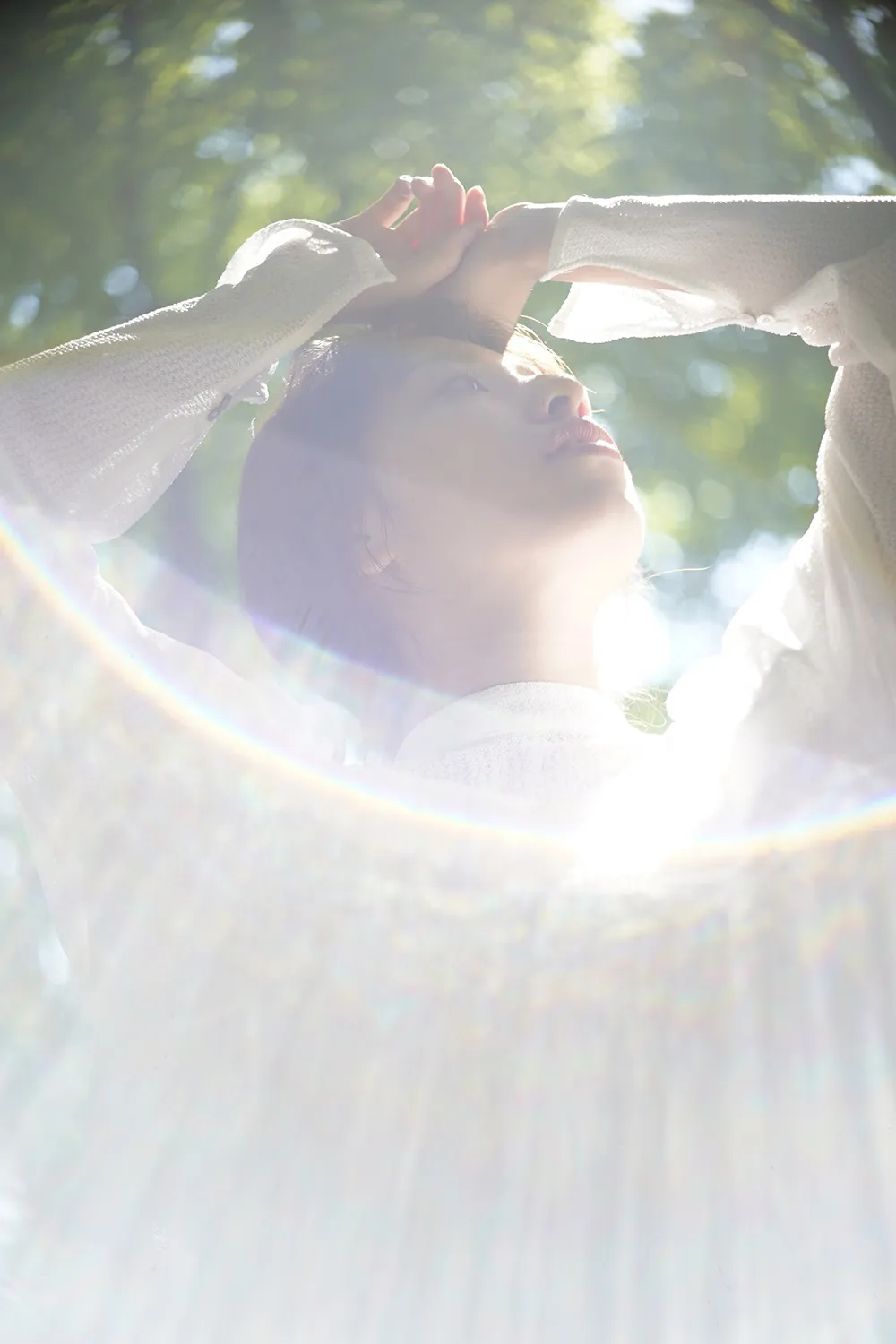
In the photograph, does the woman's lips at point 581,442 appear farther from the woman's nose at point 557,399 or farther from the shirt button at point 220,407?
the shirt button at point 220,407

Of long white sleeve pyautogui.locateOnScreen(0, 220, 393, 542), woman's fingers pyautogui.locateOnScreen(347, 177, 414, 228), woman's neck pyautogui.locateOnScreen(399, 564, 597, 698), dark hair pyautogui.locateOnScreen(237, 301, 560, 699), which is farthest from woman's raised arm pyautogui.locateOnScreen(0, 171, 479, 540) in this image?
woman's neck pyautogui.locateOnScreen(399, 564, 597, 698)

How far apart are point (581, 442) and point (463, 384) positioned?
165mm

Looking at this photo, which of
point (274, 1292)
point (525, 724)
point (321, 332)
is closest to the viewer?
point (274, 1292)

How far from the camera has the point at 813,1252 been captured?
828mm

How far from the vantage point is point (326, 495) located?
4.65ft

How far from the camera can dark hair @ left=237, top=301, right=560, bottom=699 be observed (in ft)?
4.59

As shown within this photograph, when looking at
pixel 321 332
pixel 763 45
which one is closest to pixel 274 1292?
pixel 321 332

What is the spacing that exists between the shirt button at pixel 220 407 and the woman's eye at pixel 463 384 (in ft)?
1.02

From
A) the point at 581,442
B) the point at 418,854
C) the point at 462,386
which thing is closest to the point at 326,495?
the point at 462,386

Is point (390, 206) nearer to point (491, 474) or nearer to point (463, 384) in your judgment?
point (463, 384)

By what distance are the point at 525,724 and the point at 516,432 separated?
0.34 meters

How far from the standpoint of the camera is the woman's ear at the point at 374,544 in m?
1.38

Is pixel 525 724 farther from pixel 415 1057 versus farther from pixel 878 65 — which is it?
pixel 878 65

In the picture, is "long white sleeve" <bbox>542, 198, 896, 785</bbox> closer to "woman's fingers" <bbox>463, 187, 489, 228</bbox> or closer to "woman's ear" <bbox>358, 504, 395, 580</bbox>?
"woman's fingers" <bbox>463, 187, 489, 228</bbox>
